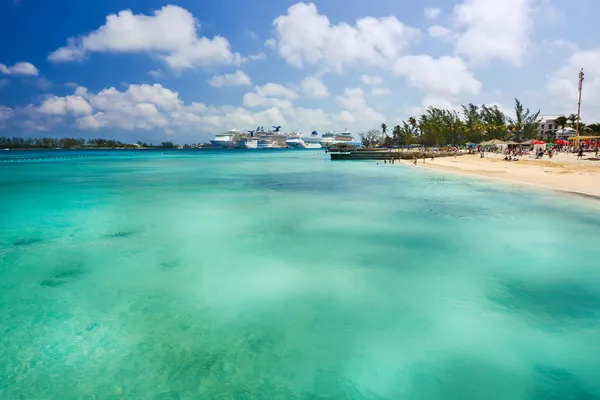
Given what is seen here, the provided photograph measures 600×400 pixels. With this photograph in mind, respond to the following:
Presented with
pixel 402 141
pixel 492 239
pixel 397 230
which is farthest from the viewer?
pixel 402 141

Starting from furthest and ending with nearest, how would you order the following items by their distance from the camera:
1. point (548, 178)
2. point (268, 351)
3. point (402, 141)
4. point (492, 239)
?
point (402, 141), point (548, 178), point (492, 239), point (268, 351)

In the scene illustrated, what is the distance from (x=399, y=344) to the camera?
5758 millimetres

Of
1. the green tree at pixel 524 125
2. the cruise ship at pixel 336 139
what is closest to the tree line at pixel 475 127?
the green tree at pixel 524 125

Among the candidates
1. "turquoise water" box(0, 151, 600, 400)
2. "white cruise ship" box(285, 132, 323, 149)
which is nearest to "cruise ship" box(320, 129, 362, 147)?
"white cruise ship" box(285, 132, 323, 149)

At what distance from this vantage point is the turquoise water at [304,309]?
4.81 m

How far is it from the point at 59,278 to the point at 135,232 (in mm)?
5078

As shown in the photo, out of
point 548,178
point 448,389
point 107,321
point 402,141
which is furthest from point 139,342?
point 402,141

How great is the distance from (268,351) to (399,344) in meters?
1.93

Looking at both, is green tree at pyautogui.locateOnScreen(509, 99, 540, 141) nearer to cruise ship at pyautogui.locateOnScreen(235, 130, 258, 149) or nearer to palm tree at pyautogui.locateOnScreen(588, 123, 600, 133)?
palm tree at pyautogui.locateOnScreen(588, 123, 600, 133)

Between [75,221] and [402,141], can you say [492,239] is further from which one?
[402,141]

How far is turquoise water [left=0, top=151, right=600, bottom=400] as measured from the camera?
189 inches

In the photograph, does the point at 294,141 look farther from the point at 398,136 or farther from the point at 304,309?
the point at 304,309

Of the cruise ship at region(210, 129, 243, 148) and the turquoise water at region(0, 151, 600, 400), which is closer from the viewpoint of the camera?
the turquoise water at region(0, 151, 600, 400)

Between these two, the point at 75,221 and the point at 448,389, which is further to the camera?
the point at 75,221
